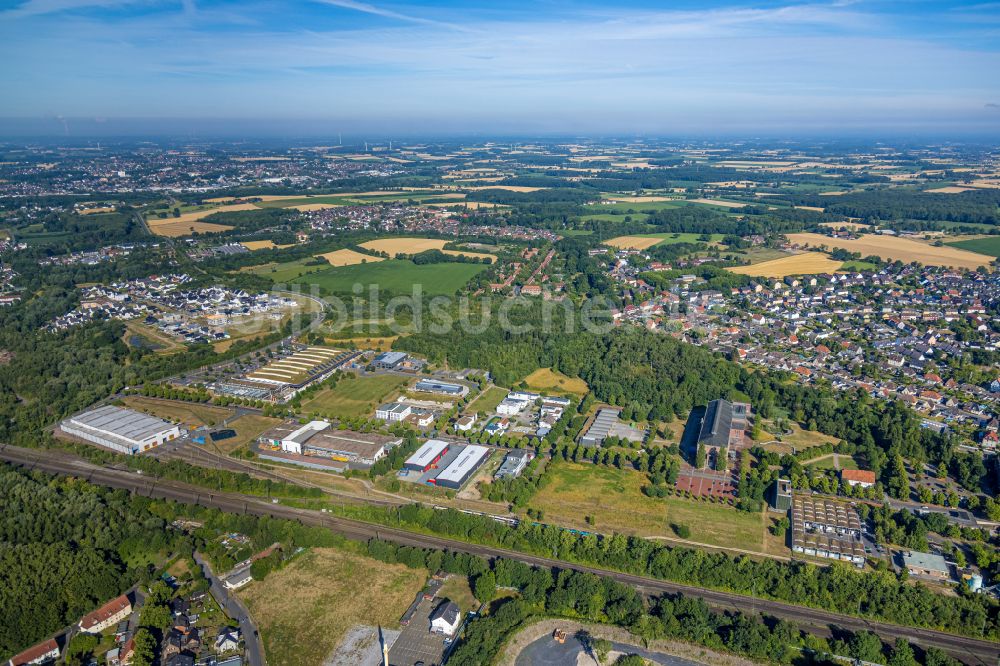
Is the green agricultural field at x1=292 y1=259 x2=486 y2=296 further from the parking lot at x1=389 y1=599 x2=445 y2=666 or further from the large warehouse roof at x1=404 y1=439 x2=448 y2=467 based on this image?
the parking lot at x1=389 y1=599 x2=445 y2=666

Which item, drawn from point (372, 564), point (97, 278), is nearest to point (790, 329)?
point (372, 564)

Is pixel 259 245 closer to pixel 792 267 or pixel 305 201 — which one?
pixel 305 201

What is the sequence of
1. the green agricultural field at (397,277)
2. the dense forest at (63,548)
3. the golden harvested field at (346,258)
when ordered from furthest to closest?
the golden harvested field at (346,258)
the green agricultural field at (397,277)
the dense forest at (63,548)

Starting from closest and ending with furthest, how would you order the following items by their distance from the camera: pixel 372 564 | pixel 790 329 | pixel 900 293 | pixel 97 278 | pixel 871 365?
pixel 372 564 → pixel 871 365 → pixel 790 329 → pixel 900 293 → pixel 97 278

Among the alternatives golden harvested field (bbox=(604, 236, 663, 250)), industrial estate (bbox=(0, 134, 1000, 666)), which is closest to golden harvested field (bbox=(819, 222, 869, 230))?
industrial estate (bbox=(0, 134, 1000, 666))

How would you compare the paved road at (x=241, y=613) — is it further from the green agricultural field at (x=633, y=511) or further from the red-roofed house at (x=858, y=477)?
the red-roofed house at (x=858, y=477)

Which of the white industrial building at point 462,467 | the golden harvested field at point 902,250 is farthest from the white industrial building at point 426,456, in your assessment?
the golden harvested field at point 902,250

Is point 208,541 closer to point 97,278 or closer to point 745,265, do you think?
point 97,278

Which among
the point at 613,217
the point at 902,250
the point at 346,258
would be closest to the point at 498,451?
the point at 346,258
